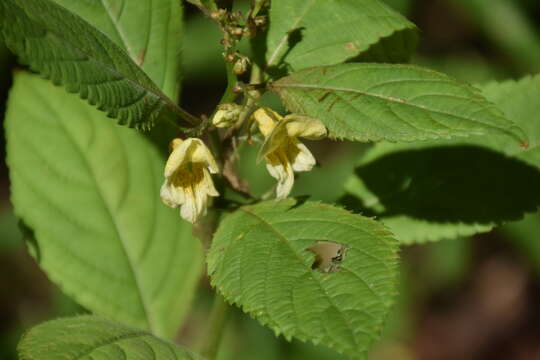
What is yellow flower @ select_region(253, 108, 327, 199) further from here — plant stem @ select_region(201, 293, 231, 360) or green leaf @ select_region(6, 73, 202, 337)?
green leaf @ select_region(6, 73, 202, 337)

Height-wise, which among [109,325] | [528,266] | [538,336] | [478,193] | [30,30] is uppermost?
[30,30]

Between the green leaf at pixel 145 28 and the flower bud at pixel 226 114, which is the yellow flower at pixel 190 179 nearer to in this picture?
the flower bud at pixel 226 114

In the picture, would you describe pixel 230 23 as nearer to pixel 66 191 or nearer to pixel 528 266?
pixel 66 191

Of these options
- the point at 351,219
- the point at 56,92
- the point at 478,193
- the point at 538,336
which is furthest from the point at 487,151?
the point at 538,336

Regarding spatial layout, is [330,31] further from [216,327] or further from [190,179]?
[216,327]

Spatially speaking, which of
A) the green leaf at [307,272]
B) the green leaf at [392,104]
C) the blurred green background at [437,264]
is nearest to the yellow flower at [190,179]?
the green leaf at [307,272]

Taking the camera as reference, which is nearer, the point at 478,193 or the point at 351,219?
the point at 351,219

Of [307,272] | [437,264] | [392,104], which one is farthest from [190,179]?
[437,264]

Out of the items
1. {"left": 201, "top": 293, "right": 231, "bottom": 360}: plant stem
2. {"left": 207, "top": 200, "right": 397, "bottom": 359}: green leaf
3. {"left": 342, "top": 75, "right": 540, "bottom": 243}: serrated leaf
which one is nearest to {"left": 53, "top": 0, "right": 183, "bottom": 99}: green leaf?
{"left": 207, "top": 200, "right": 397, "bottom": 359}: green leaf
